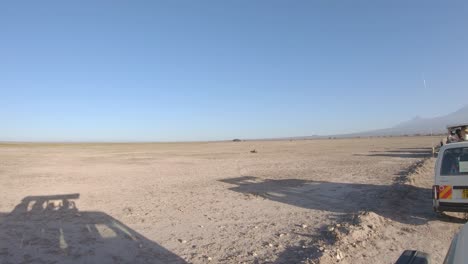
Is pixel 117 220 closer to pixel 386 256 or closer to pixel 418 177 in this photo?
pixel 386 256

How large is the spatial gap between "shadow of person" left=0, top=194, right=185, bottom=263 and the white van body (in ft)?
18.2

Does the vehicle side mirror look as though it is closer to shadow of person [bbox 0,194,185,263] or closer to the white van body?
shadow of person [bbox 0,194,185,263]

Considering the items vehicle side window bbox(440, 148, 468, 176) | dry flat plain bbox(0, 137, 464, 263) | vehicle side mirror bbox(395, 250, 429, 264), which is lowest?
dry flat plain bbox(0, 137, 464, 263)

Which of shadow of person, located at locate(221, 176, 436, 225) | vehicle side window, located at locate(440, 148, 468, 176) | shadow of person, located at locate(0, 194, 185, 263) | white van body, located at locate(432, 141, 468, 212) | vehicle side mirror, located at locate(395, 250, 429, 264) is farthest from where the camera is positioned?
shadow of person, located at locate(221, 176, 436, 225)

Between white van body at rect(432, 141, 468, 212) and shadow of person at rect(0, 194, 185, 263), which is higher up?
white van body at rect(432, 141, 468, 212)

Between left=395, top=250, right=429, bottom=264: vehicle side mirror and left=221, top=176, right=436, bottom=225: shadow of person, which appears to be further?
left=221, top=176, right=436, bottom=225: shadow of person

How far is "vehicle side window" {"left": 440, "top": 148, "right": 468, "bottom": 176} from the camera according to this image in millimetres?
7762

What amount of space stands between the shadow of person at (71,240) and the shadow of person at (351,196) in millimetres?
5076

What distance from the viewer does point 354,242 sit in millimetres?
6676

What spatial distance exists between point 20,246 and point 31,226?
1750 millimetres

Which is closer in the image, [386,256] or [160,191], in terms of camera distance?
[386,256]

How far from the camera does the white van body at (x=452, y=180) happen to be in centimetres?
759

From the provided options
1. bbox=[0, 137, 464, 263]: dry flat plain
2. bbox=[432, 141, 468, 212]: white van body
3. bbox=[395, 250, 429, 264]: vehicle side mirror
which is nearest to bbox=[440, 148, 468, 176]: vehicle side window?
bbox=[432, 141, 468, 212]: white van body

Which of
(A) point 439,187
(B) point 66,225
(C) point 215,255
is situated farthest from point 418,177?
(B) point 66,225
